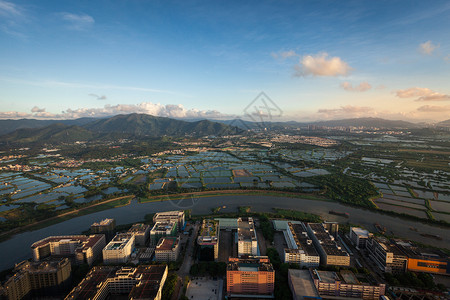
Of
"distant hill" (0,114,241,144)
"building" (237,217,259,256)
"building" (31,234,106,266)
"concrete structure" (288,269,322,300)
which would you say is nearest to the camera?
"concrete structure" (288,269,322,300)

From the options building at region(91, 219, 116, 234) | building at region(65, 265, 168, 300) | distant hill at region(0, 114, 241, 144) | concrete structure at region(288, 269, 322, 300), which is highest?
distant hill at region(0, 114, 241, 144)

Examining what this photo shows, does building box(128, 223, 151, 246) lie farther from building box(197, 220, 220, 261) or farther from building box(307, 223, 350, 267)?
building box(307, 223, 350, 267)

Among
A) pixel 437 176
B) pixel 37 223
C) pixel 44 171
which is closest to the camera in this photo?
pixel 37 223

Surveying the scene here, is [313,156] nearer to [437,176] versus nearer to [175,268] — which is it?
[437,176]

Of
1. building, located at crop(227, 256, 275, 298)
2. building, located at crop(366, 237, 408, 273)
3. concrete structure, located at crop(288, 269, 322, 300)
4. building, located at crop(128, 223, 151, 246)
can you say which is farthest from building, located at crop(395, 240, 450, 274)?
building, located at crop(128, 223, 151, 246)

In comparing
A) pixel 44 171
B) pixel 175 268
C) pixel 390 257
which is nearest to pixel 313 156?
pixel 390 257

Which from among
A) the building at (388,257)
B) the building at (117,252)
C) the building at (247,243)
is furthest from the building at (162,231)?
the building at (388,257)

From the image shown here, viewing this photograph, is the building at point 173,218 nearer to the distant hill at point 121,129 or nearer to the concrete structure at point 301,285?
the concrete structure at point 301,285
